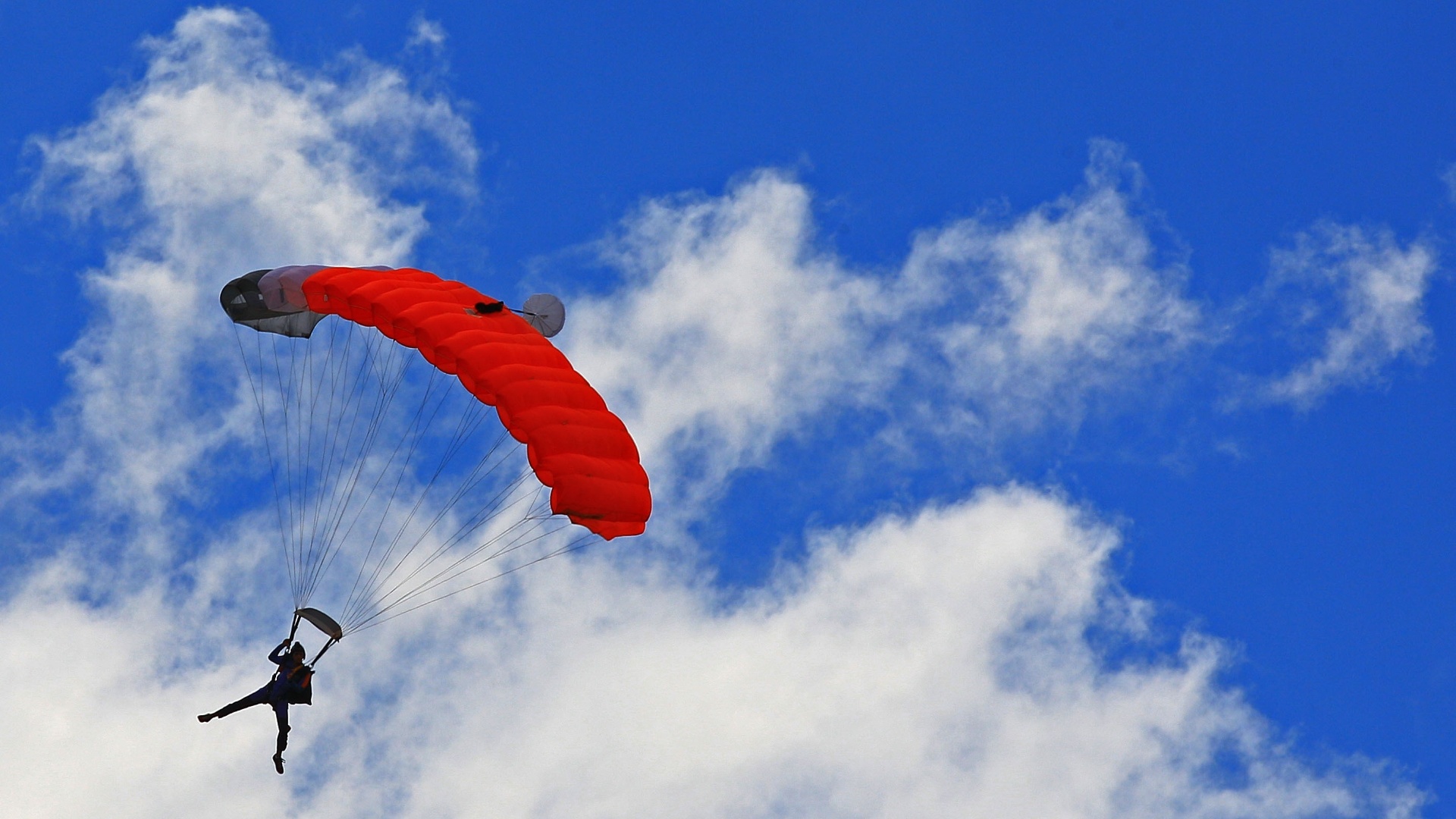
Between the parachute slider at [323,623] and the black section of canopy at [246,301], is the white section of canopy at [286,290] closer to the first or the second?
the black section of canopy at [246,301]

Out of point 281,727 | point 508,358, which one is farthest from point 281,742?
point 508,358

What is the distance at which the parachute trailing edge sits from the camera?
2975cm

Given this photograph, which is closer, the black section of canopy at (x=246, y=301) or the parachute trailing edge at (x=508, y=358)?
the parachute trailing edge at (x=508, y=358)

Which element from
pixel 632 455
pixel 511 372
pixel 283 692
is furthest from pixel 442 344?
pixel 283 692

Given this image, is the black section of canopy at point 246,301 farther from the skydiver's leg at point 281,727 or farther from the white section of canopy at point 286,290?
the skydiver's leg at point 281,727

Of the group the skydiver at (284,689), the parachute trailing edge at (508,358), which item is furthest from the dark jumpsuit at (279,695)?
the parachute trailing edge at (508,358)

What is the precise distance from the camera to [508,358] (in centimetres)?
3106

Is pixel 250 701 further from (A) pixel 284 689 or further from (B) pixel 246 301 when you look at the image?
(B) pixel 246 301

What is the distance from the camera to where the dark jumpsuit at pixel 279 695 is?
31.1 m

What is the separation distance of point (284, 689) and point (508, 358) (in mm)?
Result: 6440

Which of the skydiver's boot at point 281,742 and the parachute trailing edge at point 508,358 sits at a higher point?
the parachute trailing edge at point 508,358

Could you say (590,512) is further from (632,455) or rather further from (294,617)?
(294,617)

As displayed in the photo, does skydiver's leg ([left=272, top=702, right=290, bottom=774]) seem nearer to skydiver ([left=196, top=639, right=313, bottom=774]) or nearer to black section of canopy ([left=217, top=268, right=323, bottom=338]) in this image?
skydiver ([left=196, top=639, right=313, bottom=774])

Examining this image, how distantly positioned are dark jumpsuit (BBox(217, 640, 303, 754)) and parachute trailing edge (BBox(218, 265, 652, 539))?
5.33 meters
